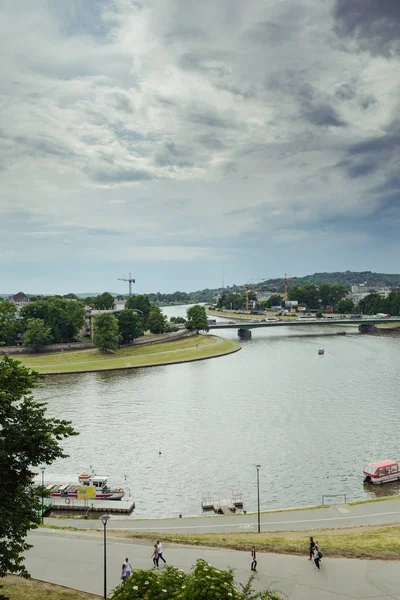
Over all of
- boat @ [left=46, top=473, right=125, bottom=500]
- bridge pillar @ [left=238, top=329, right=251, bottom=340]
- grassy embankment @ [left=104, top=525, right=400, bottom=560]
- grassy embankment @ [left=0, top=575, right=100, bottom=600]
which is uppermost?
bridge pillar @ [left=238, top=329, right=251, bottom=340]

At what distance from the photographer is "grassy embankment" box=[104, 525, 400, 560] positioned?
19734mm

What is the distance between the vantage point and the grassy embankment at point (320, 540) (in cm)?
1973

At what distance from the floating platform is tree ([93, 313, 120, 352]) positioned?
6262 cm

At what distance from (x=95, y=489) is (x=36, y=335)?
68.3 meters

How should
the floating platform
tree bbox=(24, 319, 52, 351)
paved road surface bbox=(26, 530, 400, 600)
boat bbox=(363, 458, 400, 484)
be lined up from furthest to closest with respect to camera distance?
1. tree bbox=(24, 319, 52, 351)
2. boat bbox=(363, 458, 400, 484)
3. the floating platform
4. paved road surface bbox=(26, 530, 400, 600)

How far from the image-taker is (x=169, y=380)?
73062 millimetres

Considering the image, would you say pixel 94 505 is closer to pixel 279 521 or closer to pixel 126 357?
pixel 279 521

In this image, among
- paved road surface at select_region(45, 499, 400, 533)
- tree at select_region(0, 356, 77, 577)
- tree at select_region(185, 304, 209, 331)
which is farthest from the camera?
tree at select_region(185, 304, 209, 331)

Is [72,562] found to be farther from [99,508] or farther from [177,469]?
[177,469]

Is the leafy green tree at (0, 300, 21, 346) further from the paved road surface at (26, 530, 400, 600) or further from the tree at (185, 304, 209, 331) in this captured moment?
the paved road surface at (26, 530, 400, 600)

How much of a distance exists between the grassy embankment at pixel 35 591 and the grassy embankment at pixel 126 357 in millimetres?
64791

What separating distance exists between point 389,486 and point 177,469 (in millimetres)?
15131

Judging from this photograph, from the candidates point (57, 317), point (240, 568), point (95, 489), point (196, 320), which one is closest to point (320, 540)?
point (240, 568)

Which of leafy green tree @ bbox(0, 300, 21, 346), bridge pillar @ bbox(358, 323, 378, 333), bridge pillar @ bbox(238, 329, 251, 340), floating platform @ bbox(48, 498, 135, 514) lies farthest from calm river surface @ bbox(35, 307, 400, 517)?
bridge pillar @ bbox(358, 323, 378, 333)
